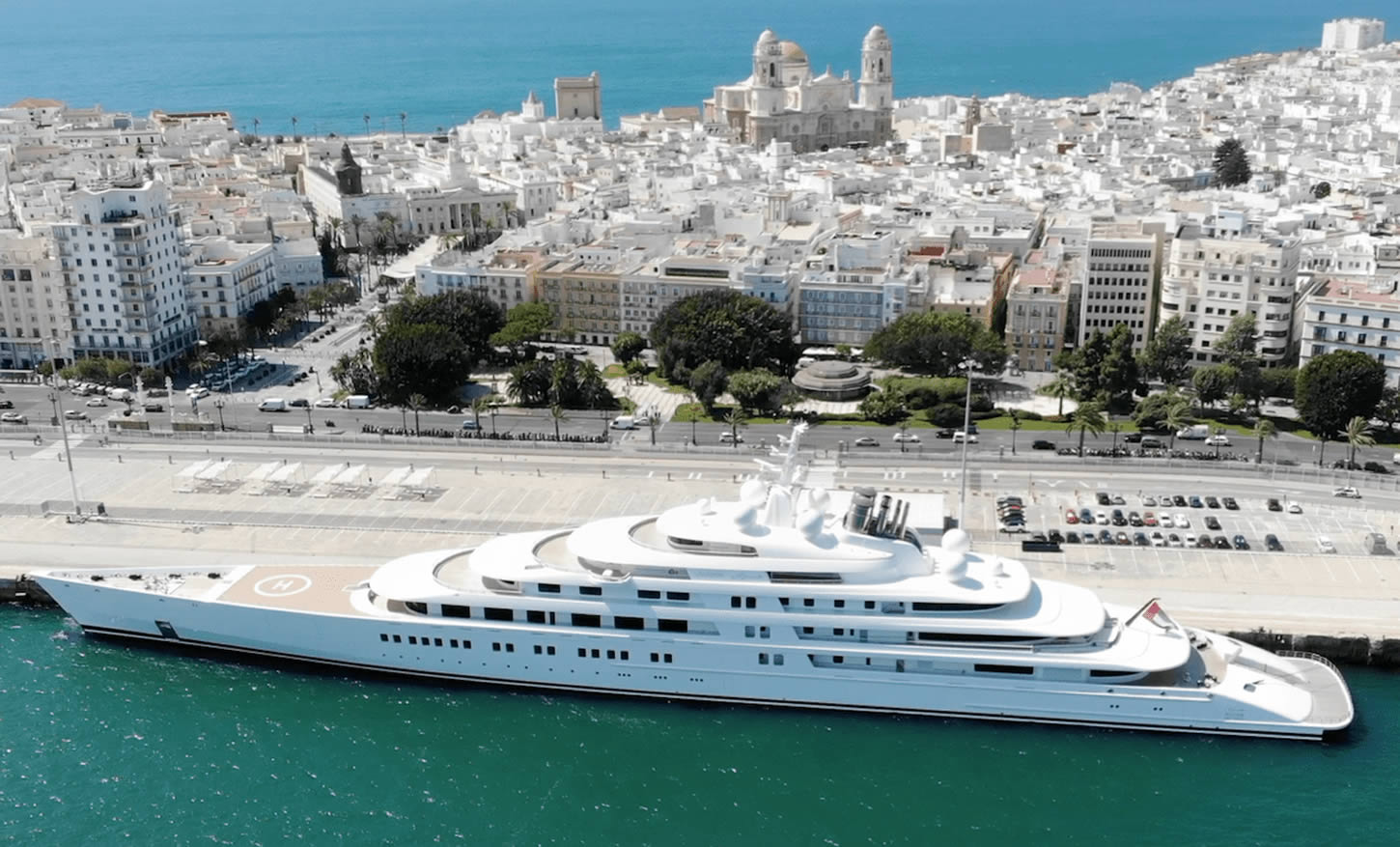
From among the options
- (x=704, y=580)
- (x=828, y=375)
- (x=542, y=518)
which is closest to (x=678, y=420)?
(x=828, y=375)

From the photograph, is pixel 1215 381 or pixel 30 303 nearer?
pixel 1215 381

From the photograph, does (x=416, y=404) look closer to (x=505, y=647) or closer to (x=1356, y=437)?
(x=505, y=647)

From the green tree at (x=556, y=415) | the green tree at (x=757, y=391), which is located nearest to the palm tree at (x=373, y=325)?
the green tree at (x=556, y=415)

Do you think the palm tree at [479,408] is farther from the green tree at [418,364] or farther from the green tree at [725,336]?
the green tree at [725,336]

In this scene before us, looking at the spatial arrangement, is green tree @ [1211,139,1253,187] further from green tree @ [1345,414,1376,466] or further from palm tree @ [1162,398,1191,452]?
green tree @ [1345,414,1376,466]

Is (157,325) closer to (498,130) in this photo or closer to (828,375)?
(828,375)

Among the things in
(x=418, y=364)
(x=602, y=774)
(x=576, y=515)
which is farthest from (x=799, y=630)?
(x=418, y=364)
